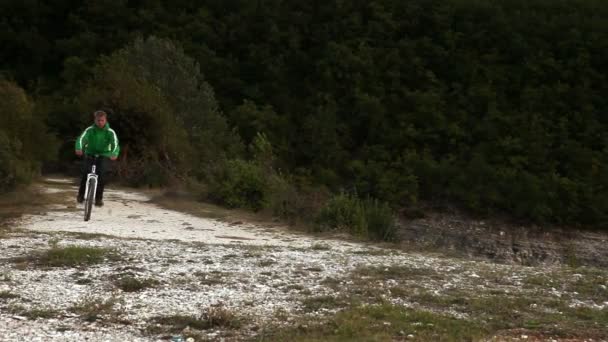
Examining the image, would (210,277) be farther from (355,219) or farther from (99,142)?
(355,219)

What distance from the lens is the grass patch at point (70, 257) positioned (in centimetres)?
876

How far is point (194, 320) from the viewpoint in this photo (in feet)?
21.3

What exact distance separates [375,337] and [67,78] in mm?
39674

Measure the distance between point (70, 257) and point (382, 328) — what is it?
401cm

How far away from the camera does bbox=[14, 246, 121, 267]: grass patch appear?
8.76 m

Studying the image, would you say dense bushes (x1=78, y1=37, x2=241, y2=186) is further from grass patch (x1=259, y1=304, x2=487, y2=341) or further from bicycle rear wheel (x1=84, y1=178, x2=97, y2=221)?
grass patch (x1=259, y1=304, x2=487, y2=341)

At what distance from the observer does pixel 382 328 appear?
6.36 m

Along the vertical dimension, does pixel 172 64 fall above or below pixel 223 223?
above

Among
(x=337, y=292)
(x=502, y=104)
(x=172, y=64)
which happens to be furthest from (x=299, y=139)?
(x=337, y=292)

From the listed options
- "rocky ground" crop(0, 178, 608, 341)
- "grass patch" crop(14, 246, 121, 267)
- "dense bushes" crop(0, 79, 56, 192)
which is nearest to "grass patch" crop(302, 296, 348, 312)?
"rocky ground" crop(0, 178, 608, 341)

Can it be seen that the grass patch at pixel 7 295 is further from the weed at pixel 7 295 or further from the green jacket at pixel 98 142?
the green jacket at pixel 98 142

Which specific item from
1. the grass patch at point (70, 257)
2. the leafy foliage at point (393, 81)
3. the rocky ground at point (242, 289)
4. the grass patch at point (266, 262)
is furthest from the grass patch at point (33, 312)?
the leafy foliage at point (393, 81)

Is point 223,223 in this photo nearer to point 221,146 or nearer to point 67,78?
point 221,146

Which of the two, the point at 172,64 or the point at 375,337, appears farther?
the point at 172,64
